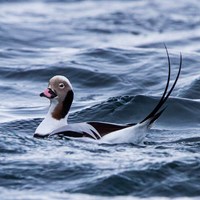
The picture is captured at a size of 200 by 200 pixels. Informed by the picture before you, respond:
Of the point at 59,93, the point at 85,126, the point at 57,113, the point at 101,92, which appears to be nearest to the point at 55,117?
the point at 57,113

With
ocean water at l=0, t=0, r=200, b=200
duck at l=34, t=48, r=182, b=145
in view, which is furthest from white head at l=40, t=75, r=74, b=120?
ocean water at l=0, t=0, r=200, b=200

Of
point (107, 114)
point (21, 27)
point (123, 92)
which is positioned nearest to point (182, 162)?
point (107, 114)

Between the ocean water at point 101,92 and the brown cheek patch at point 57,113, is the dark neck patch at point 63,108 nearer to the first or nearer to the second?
the brown cheek patch at point 57,113

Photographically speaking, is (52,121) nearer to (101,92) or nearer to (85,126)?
(85,126)

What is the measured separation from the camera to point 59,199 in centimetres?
720

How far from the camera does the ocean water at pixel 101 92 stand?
7734 mm

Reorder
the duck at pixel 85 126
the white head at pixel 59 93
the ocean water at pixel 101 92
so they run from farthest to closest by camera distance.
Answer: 1. the white head at pixel 59 93
2. the duck at pixel 85 126
3. the ocean water at pixel 101 92

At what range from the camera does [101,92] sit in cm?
1281

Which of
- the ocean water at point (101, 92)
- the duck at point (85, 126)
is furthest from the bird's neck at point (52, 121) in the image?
the ocean water at point (101, 92)

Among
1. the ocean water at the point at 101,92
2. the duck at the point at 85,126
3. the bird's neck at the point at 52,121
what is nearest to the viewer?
the ocean water at the point at 101,92

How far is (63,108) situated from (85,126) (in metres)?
0.64

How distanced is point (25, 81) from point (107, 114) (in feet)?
8.98

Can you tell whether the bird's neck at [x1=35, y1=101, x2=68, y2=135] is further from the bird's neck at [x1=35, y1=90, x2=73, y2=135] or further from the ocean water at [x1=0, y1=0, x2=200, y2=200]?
the ocean water at [x1=0, y1=0, x2=200, y2=200]

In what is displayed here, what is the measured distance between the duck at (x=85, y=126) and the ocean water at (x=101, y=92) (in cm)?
9
